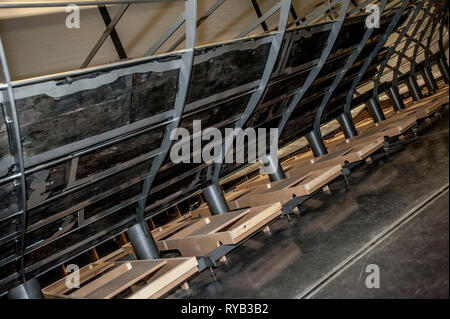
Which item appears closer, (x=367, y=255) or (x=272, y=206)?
(x=367, y=255)

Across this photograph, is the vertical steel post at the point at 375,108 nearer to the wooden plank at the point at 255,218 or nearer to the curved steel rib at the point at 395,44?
the curved steel rib at the point at 395,44

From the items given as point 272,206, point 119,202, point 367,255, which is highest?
point 119,202

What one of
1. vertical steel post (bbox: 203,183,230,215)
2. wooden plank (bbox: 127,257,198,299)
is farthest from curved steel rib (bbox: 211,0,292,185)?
wooden plank (bbox: 127,257,198,299)

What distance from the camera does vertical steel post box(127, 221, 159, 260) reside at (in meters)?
8.68

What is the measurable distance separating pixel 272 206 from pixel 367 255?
262 centimetres

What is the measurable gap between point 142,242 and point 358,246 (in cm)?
527

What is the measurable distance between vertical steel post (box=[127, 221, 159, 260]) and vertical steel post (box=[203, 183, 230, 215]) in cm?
205

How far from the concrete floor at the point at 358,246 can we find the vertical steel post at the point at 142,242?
2243mm

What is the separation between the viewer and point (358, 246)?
5.14m
